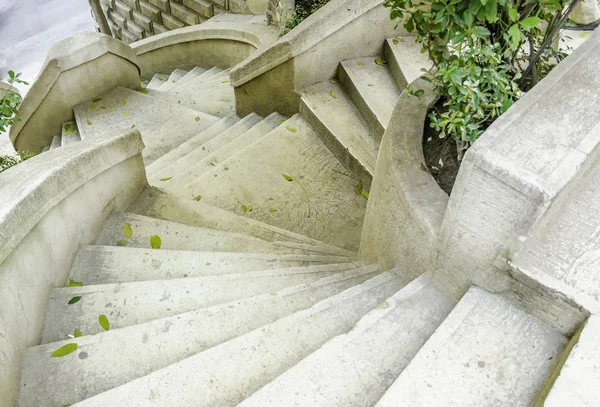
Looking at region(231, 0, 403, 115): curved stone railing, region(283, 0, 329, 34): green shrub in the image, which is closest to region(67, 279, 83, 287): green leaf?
region(231, 0, 403, 115): curved stone railing

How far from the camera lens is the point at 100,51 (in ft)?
16.1

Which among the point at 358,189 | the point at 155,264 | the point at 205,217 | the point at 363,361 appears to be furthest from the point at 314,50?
the point at 363,361

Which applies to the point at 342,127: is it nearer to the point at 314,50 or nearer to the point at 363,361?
the point at 314,50

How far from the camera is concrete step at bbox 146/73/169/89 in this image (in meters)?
7.27

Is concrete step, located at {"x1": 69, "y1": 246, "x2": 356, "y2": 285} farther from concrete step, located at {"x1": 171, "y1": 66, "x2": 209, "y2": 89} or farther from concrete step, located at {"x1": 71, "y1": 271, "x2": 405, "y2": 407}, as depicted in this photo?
concrete step, located at {"x1": 171, "y1": 66, "x2": 209, "y2": 89}

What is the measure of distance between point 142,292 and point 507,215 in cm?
166

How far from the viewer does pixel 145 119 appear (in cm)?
512

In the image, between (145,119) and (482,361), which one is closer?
(482,361)

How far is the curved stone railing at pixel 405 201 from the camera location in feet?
6.23

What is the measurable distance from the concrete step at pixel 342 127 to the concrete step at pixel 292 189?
10 cm

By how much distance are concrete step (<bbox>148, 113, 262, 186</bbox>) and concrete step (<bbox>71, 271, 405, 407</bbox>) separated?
7.53 feet

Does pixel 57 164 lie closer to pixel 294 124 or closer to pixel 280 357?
pixel 280 357

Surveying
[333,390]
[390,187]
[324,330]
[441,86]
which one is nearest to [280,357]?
[324,330]

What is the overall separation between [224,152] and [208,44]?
3377mm
